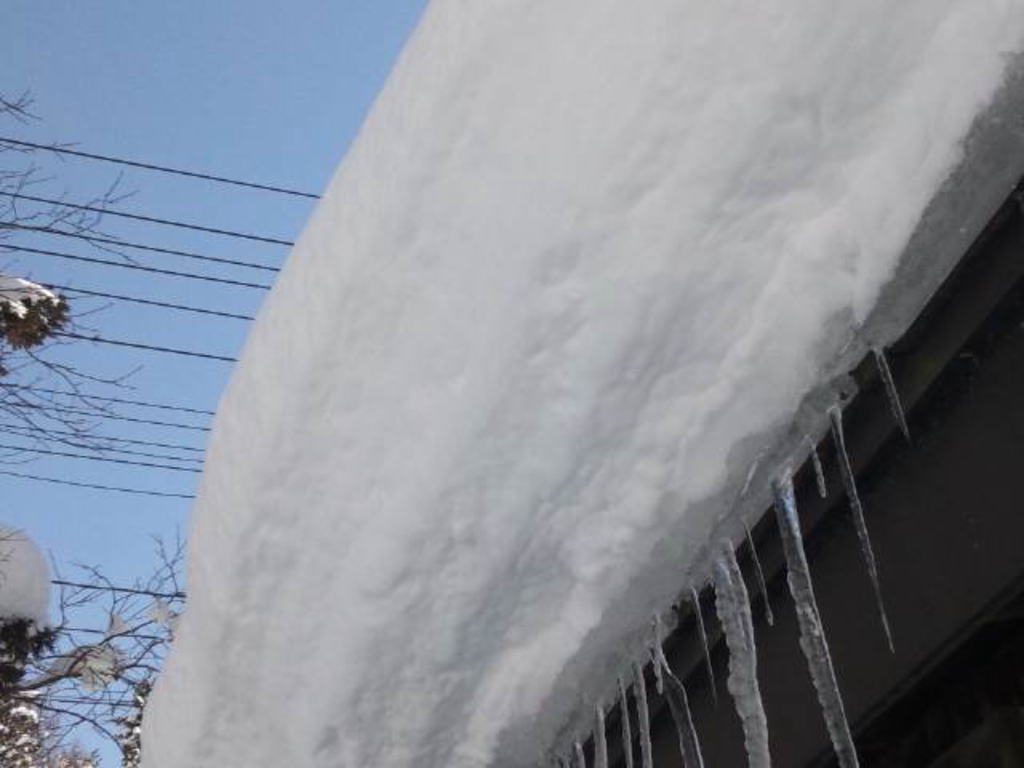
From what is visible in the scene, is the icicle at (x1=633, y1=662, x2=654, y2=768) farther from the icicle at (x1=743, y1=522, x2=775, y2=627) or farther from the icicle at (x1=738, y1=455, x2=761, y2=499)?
the icicle at (x1=738, y1=455, x2=761, y2=499)

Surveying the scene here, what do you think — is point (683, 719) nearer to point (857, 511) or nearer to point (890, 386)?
point (857, 511)

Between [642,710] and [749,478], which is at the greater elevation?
[749,478]

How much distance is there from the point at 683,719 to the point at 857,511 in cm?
72

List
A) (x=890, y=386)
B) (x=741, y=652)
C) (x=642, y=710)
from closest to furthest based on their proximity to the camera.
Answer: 1. (x=890, y=386)
2. (x=741, y=652)
3. (x=642, y=710)

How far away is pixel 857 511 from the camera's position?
4.40 feet

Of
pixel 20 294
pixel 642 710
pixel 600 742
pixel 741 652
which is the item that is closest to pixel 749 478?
pixel 741 652

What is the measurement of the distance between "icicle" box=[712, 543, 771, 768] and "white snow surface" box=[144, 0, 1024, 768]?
2.2 inches

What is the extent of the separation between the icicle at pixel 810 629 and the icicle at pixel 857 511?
9 centimetres

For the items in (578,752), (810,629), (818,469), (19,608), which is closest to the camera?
(818,469)

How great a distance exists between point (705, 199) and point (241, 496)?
3.19 feet

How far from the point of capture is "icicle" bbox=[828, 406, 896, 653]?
1326mm

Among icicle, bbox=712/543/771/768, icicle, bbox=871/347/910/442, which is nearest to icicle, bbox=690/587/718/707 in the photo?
icicle, bbox=712/543/771/768

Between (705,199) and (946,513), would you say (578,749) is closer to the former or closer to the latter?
(946,513)

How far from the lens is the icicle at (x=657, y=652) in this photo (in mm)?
1635
